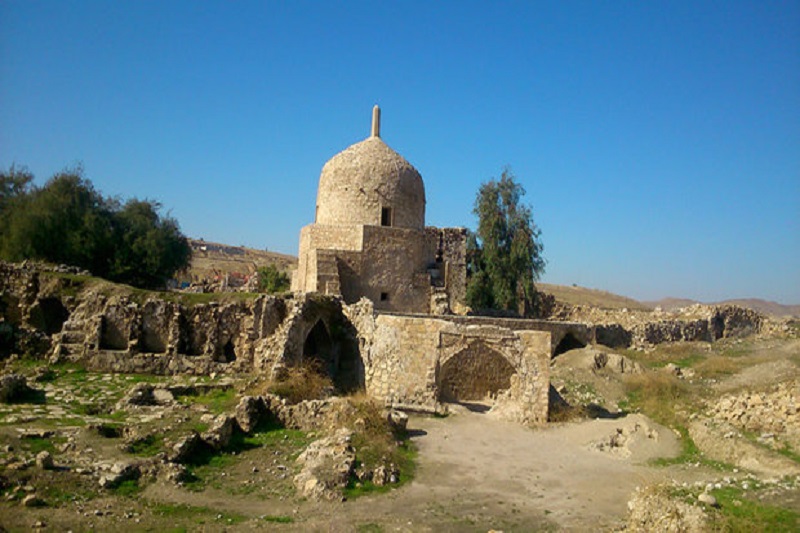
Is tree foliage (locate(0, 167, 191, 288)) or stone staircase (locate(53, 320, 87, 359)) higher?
→ tree foliage (locate(0, 167, 191, 288))

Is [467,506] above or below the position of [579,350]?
below

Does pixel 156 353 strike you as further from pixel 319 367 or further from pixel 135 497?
pixel 135 497

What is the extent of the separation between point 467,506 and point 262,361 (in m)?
8.69

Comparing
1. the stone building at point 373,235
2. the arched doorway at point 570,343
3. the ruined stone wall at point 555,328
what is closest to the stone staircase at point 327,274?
the stone building at point 373,235

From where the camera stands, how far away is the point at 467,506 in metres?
8.69

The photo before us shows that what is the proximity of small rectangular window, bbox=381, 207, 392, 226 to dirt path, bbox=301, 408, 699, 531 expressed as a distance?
9.47 meters

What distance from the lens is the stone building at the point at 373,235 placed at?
825 inches

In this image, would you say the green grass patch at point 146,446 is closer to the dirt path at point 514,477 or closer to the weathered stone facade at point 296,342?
the dirt path at point 514,477

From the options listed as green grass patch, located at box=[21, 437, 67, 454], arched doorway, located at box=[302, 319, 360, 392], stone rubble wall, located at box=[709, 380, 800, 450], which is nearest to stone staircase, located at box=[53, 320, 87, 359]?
arched doorway, located at box=[302, 319, 360, 392]

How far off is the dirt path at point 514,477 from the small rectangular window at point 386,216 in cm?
947

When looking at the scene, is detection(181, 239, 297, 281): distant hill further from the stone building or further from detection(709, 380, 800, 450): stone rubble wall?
detection(709, 380, 800, 450): stone rubble wall

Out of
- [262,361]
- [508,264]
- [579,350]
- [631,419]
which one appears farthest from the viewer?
[508,264]

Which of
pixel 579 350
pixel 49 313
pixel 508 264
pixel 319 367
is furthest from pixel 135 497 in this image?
pixel 508 264

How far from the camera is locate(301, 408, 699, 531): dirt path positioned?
8.13 m
